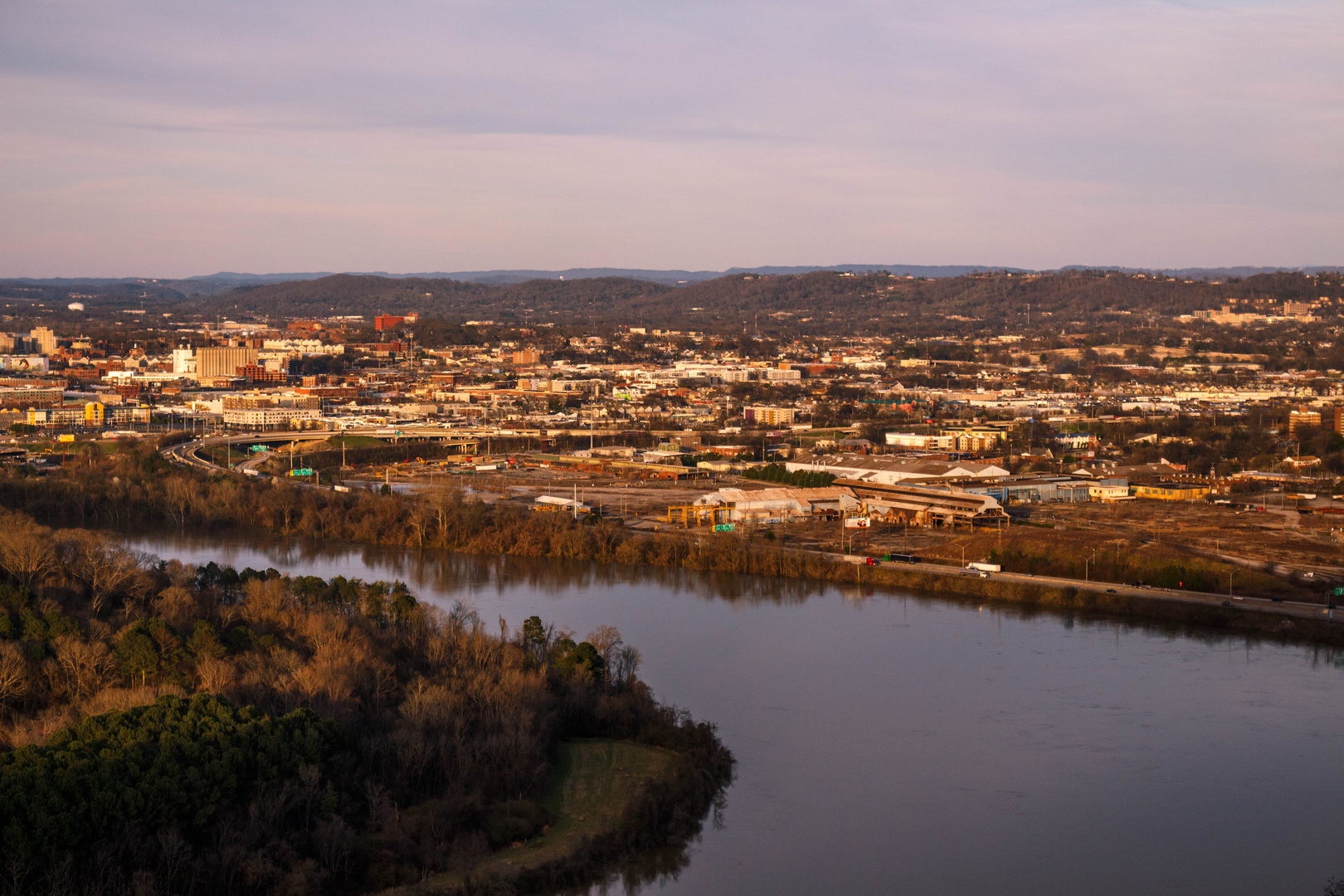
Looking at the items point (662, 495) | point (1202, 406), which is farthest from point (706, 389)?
point (662, 495)

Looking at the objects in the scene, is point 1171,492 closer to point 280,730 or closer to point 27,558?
point 27,558

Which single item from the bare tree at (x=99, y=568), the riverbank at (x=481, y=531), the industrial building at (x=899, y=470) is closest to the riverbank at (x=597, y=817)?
the bare tree at (x=99, y=568)

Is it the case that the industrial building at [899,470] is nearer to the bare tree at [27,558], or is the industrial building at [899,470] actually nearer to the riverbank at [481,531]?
the riverbank at [481,531]

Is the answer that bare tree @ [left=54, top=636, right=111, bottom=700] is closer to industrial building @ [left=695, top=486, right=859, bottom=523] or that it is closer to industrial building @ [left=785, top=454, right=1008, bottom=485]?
industrial building @ [left=695, top=486, right=859, bottom=523]

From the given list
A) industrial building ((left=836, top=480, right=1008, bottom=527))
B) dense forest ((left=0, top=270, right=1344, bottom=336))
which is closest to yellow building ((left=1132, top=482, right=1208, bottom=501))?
industrial building ((left=836, top=480, right=1008, bottom=527))

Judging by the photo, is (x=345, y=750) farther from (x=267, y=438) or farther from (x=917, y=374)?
(x=917, y=374)

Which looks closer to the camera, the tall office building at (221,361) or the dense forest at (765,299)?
the tall office building at (221,361)

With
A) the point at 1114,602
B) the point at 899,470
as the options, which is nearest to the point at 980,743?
the point at 1114,602
